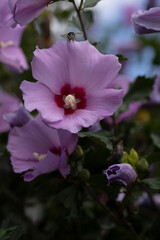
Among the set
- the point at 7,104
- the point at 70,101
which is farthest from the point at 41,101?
the point at 7,104

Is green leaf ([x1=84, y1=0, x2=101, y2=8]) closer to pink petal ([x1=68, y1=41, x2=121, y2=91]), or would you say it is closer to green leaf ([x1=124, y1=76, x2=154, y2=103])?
pink petal ([x1=68, y1=41, x2=121, y2=91])

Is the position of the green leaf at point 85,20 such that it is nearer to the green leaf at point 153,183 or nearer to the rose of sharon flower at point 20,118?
the rose of sharon flower at point 20,118

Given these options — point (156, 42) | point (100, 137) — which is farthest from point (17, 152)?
point (156, 42)

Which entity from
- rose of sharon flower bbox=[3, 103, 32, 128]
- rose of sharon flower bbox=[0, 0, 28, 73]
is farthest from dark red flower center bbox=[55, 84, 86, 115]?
rose of sharon flower bbox=[0, 0, 28, 73]

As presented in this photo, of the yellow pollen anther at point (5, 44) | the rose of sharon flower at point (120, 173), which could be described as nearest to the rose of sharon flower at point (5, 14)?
the yellow pollen anther at point (5, 44)

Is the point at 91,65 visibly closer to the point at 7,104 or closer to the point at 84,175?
the point at 84,175

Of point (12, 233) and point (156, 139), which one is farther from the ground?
point (12, 233)

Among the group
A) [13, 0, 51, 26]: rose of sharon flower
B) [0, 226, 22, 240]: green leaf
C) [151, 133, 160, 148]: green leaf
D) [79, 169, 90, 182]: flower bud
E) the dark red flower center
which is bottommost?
[151, 133, 160, 148]: green leaf
